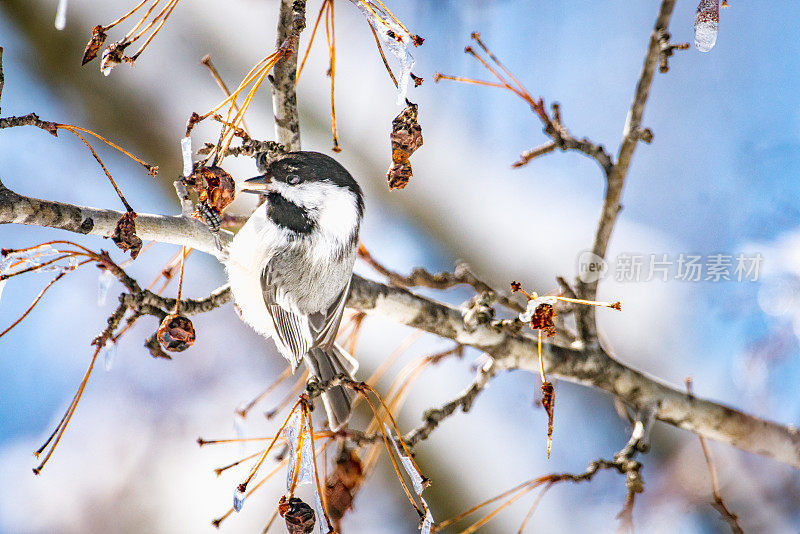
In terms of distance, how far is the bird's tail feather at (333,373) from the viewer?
1197mm

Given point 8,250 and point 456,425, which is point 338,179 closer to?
point 8,250

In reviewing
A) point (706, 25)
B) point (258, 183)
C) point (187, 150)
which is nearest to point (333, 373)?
point (258, 183)

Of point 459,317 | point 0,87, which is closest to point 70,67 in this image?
point 0,87

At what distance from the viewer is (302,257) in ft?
3.82

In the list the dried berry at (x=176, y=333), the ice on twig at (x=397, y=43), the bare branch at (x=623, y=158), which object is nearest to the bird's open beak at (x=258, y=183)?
the dried berry at (x=176, y=333)

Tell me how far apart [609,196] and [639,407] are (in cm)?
45

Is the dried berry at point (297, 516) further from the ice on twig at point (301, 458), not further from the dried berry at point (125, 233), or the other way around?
the dried berry at point (125, 233)

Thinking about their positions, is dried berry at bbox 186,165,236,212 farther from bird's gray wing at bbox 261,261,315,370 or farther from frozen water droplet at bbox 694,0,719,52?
frozen water droplet at bbox 694,0,719,52

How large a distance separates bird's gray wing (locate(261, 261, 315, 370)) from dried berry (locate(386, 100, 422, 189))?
41cm

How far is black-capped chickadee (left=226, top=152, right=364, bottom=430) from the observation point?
111cm

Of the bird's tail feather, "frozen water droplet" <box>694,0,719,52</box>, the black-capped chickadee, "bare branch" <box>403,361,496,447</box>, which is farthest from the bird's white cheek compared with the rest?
"frozen water droplet" <box>694,0,719,52</box>

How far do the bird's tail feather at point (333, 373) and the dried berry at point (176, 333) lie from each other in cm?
32

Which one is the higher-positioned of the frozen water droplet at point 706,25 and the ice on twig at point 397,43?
the frozen water droplet at point 706,25

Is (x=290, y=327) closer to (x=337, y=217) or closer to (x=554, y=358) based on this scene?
(x=337, y=217)
